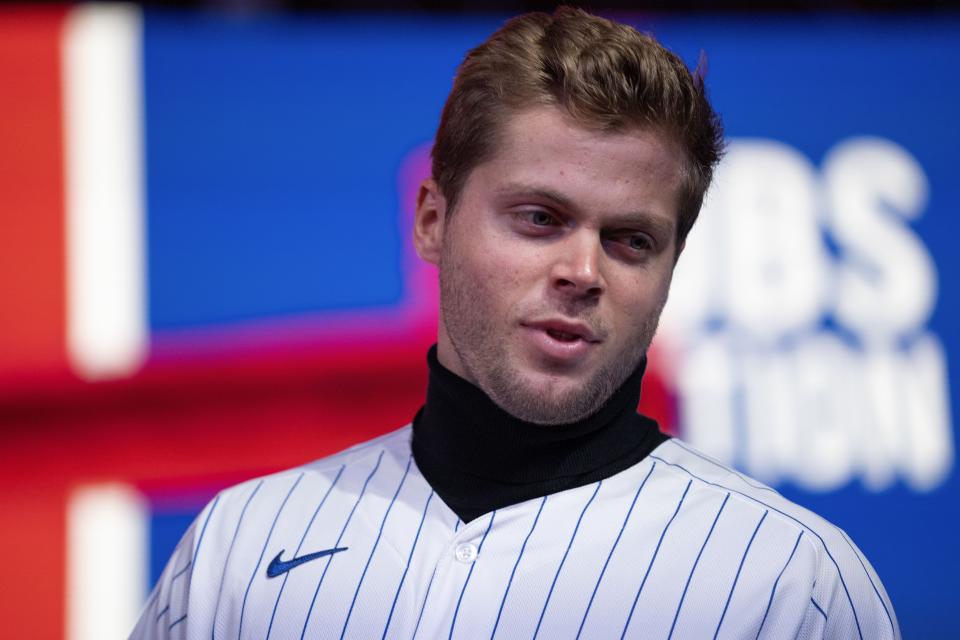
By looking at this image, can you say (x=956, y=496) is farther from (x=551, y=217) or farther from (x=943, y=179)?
(x=551, y=217)

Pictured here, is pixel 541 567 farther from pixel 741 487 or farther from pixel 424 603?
pixel 741 487

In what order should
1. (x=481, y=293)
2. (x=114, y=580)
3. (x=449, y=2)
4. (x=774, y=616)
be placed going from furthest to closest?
(x=449, y=2), (x=114, y=580), (x=481, y=293), (x=774, y=616)

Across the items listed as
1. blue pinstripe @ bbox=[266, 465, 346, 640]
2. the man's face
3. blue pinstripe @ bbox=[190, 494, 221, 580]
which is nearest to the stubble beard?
the man's face

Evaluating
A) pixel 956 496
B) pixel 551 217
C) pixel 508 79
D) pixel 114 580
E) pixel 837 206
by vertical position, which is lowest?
pixel 114 580

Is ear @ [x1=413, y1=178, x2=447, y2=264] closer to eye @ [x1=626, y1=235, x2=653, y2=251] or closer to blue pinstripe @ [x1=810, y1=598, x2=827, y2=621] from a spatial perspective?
eye @ [x1=626, y1=235, x2=653, y2=251]

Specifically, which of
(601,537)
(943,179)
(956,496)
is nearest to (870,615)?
(601,537)

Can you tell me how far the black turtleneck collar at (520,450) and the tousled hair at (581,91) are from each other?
0.72 ft

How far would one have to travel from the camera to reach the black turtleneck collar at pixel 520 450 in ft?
3.62

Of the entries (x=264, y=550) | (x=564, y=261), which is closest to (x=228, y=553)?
(x=264, y=550)

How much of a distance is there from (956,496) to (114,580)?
219 cm

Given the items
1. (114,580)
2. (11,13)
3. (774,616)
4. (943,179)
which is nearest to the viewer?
(774,616)

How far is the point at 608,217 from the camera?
3.49 ft

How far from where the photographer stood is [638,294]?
1086 millimetres

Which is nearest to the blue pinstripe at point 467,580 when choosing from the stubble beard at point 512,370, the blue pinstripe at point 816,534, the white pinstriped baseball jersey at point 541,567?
the white pinstriped baseball jersey at point 541,567
